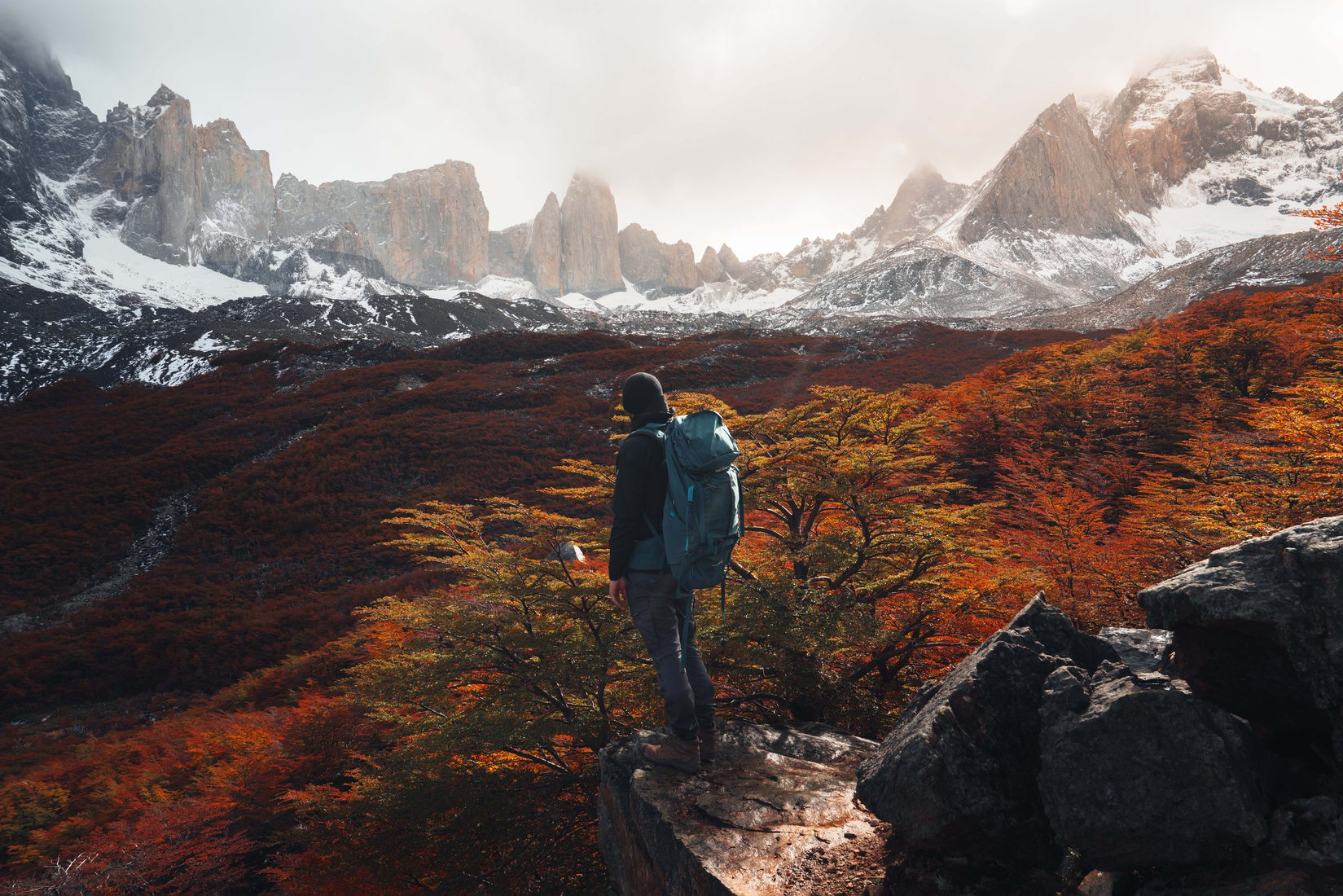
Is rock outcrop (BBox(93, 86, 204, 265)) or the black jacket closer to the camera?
the black jacket

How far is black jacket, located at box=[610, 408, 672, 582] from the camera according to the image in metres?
3.72

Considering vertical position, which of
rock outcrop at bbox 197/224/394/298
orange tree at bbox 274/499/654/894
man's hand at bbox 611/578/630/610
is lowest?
orange tree at bbox 274/499/654/894

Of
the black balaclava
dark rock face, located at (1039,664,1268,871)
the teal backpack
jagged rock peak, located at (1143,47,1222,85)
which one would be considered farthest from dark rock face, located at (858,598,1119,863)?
jagged rock peak, located at (1143,47,1222,85)

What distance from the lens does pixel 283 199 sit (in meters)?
195

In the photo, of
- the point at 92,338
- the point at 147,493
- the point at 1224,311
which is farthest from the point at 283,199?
the point at 1224,311

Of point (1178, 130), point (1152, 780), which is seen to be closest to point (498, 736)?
point (1152, 780)

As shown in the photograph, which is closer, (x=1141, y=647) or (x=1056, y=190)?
(x=1141, y=647)

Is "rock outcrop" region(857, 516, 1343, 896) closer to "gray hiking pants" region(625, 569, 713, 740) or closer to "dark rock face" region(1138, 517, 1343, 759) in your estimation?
"dark rock face" region(1138, 517, 1343, 759)

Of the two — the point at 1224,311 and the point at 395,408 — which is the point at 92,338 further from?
the point at 1224,311

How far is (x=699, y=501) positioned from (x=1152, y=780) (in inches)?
93.8

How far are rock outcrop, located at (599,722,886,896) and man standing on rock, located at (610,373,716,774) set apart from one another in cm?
23

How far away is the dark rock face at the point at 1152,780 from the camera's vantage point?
2.21 meters

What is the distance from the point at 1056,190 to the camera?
169125mm

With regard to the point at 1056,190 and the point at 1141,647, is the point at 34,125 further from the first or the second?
the point at 1056,190
